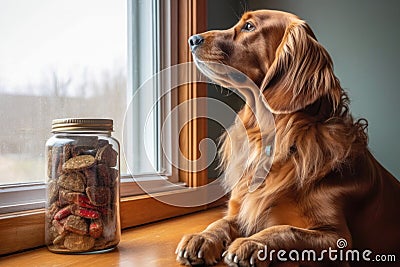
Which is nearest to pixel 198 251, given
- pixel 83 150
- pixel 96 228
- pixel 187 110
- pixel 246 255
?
pixel 246 255

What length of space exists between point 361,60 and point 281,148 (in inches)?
36.6

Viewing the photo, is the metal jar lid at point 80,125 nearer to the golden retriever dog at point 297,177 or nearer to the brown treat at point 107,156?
the brown treat at point 107,156

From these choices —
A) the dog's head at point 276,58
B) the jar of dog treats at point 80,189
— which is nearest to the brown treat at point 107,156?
the jar of dog treats at point 80,189

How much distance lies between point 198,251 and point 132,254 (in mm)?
181

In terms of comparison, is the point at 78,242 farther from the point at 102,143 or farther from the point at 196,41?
the point at 196,41

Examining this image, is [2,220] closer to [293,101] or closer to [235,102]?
[293,101]

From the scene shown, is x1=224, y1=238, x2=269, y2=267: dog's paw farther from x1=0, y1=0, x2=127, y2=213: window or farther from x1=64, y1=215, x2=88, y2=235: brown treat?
x1=0, y1=0, x2=127, y2=213: window

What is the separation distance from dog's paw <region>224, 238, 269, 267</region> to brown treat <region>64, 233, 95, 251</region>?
32 cm

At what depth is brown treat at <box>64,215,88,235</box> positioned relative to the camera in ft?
3.47

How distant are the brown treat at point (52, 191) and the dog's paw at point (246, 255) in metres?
0.40

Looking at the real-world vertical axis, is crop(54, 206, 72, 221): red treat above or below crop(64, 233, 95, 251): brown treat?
above

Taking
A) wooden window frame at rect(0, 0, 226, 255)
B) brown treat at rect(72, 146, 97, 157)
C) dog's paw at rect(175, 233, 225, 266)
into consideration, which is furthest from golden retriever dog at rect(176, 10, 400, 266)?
wooden window frame at rect(0, 0, 226, 255)

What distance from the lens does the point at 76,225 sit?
106cm

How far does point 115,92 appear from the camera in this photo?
1566mm
